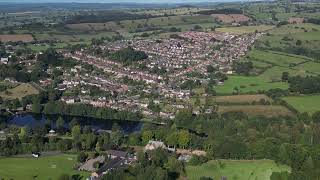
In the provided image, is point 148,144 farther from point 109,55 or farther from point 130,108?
point 109,55

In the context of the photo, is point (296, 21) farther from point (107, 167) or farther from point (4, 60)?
point (107, 167)

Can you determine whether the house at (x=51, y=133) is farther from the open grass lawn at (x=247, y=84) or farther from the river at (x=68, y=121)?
the open grass lawn at (x=247, y=84)

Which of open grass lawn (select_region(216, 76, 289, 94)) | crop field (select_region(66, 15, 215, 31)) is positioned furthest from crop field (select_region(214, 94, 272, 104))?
crop field (select_region(66, 15, 215, 31))

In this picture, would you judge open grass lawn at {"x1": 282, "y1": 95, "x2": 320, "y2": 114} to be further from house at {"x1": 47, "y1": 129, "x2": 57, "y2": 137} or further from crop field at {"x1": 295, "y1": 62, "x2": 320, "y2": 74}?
house at {"x1": 47, "y1": 129, "x2": 57, "y2": 137}

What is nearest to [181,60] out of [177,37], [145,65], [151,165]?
[145,65]

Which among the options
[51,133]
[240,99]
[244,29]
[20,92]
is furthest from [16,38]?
[51,133]
